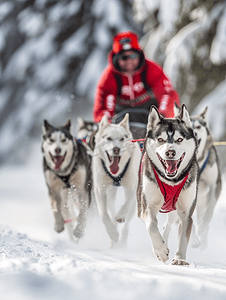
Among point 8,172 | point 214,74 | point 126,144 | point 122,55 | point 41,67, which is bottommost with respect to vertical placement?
point 8,172

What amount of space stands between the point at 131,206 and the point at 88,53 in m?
12.4

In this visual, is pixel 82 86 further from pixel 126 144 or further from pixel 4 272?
pixel 4 272

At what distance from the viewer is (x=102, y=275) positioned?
191cm

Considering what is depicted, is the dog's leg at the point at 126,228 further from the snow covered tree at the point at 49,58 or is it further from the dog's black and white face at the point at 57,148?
the snow covered tree at the point at 49,58

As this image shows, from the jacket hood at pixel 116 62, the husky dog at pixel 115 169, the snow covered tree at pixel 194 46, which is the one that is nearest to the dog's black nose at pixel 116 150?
the husky dog at pixel 115 169

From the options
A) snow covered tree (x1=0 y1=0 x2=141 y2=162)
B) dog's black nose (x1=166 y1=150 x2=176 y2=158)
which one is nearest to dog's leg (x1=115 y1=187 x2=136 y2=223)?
dog's black nose (x1=166 y1=150 x2=176 y2=158)

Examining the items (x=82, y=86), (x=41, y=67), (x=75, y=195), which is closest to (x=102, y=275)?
(x=75, y=195)

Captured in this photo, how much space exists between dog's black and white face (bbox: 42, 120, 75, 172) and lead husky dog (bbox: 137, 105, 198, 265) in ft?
4.34

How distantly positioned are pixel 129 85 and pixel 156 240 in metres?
2.41

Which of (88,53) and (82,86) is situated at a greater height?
(88,53)

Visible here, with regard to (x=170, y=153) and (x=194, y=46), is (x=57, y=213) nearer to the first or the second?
(x=170, y=153)

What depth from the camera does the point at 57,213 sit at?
3807 millimetres

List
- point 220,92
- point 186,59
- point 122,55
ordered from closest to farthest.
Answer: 1. point 122,55
2. point 220,92
3. point 186,59

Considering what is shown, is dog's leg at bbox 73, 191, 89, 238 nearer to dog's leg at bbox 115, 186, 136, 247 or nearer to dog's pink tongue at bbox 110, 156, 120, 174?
dog's leg at bbox 115, 186, 136, 247
